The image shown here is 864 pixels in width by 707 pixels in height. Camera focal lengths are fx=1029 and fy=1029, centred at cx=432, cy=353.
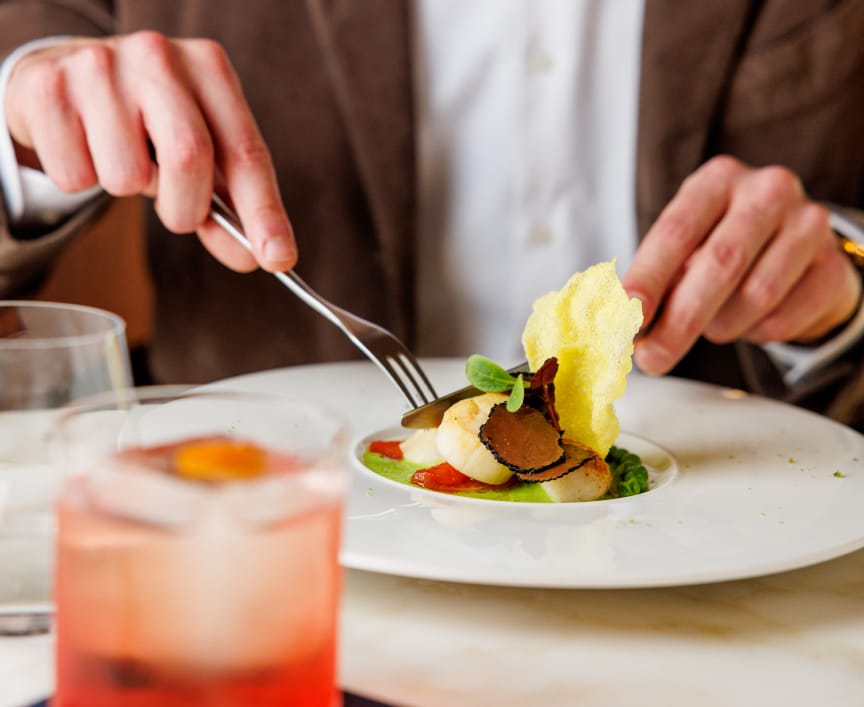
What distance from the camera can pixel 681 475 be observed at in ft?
3.25

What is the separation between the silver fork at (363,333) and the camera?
3.56ft

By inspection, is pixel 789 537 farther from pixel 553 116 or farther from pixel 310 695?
pixel 553 116

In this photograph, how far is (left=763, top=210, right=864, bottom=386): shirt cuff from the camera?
1640 millimetres

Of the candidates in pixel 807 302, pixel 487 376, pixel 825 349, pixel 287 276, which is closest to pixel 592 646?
pixel 487 376

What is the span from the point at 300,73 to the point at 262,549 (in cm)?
156

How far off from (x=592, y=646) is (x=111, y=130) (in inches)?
30.0

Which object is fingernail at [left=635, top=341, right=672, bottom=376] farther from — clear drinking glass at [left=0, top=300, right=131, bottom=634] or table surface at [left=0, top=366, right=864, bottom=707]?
clear drinking glass at [left=0, top=300, right=131, bottom=634]

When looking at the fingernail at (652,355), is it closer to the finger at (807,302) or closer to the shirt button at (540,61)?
the finger at (807,302)

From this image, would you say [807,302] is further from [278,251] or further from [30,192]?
[30,192]

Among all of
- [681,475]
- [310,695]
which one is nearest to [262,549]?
[310,695]

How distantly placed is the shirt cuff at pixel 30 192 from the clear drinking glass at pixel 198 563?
3.79 feet

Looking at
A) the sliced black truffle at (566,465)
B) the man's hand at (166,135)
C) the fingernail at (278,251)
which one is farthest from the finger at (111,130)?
the sliced black truffle at (566,465)

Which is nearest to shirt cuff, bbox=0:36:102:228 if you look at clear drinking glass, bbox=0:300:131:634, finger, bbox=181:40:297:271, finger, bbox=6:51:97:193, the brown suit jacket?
the brown suit jacket

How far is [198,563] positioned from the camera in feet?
1.36
